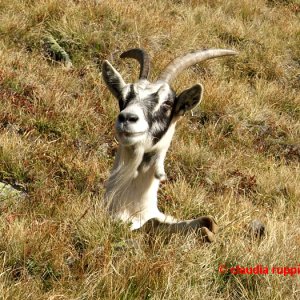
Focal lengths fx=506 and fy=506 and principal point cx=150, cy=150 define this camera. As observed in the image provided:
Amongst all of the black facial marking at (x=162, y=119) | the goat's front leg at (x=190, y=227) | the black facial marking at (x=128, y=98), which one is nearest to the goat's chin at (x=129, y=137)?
the black facial marking at (x=162, y=119)

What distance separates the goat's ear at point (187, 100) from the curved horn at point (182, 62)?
1.04 feet

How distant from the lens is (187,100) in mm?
5016

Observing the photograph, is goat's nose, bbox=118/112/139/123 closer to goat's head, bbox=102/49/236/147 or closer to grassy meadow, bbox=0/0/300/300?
goat's head, bbox=102/49/236/147

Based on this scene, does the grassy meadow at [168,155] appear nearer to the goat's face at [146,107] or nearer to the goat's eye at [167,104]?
the goat's face at [146,107]

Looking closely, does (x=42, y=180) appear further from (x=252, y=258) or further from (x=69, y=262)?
(x=252, y=258)

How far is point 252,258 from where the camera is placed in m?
4.21

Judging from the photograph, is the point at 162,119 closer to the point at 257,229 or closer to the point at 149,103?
the point at 149,103

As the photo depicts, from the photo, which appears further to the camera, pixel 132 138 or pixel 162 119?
pixel 162 119

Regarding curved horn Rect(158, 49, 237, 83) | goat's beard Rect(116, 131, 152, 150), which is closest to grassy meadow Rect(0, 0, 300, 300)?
goat's beard Rect(116, 131, 152, 150)

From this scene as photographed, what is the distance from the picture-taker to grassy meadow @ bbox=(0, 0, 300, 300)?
3.80 metres

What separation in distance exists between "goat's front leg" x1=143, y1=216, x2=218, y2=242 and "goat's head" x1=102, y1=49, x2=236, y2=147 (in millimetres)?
758

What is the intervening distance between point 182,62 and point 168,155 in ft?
7.84

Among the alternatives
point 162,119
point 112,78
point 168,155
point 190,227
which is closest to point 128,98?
point 162,119

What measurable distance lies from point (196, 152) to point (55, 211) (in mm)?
3260
